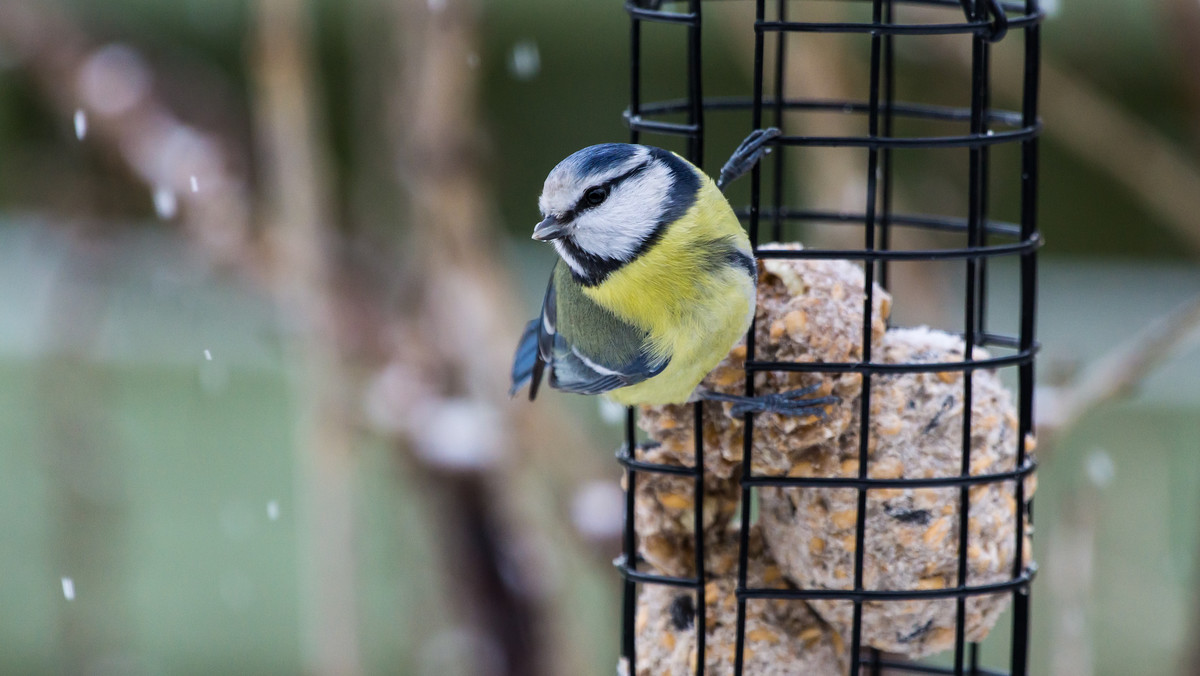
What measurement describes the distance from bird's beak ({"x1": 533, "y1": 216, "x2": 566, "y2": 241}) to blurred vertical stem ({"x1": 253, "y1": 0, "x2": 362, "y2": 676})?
810 mm

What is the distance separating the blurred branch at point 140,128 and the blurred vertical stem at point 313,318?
28cm

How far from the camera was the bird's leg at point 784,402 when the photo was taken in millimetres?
1556

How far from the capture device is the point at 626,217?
64.1 inches

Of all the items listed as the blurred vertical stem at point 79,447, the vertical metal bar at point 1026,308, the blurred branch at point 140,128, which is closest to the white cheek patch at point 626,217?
the vertical metal bar at point 1026,308

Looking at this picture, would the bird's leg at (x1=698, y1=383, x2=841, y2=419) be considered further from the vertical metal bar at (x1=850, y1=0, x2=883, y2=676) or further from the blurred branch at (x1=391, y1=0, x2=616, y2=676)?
the blurred branch at (x1=391, y1=0, x2=616, y2=676)

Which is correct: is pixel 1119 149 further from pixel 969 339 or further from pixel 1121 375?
pixel 969 339

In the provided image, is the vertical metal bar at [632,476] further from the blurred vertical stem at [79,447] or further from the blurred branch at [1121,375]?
the blurred vertical stem at [79,447]

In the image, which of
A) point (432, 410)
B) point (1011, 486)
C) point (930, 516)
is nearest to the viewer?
point (930, 516)

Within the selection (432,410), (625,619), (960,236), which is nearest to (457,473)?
(432,410)

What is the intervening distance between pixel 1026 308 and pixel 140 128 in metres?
2.05

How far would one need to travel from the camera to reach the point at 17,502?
5.05m

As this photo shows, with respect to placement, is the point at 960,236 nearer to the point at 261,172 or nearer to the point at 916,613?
the point at 261,172

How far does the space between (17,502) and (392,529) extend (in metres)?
1.57

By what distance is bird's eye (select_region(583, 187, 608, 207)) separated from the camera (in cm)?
159
